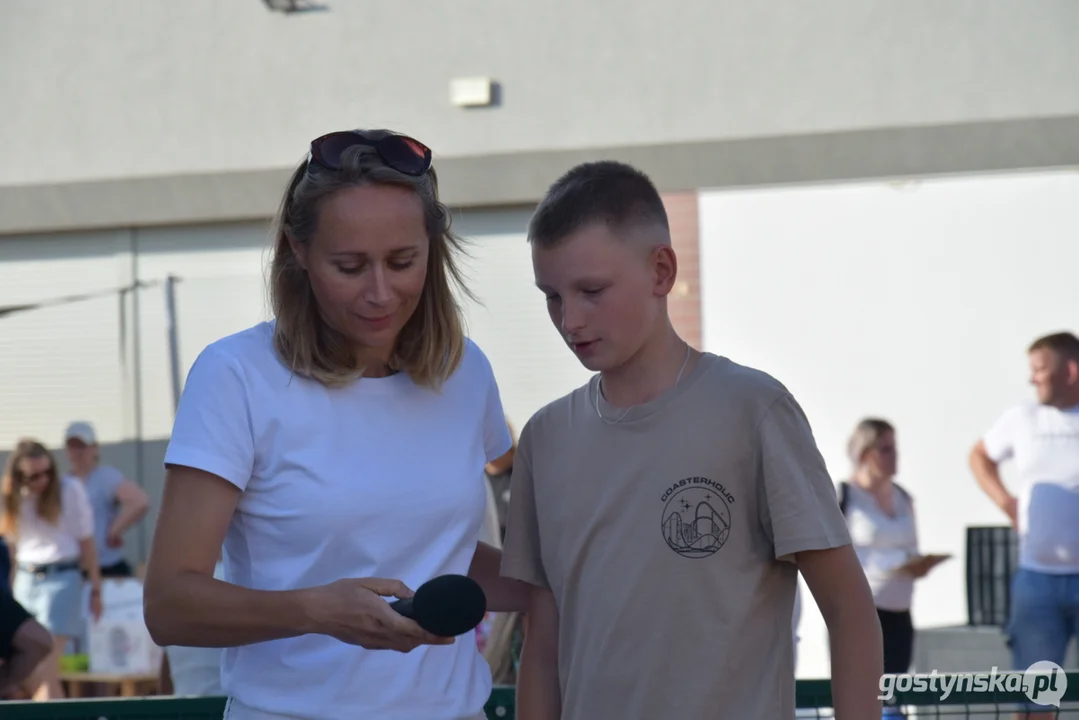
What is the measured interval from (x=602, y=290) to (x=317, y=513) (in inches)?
22.8

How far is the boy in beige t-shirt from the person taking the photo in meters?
1.99

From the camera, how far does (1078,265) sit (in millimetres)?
9297

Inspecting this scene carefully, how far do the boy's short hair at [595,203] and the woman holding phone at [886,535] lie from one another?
5.07 metres

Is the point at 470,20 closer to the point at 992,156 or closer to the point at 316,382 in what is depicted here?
the point at 992,156

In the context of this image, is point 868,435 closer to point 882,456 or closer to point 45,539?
point 882,456

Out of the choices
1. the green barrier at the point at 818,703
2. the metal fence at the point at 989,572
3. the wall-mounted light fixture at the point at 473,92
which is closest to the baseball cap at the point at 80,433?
the wall-mounted light fixture at the point at 473,92

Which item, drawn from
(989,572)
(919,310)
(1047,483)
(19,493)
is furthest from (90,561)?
(919,310)

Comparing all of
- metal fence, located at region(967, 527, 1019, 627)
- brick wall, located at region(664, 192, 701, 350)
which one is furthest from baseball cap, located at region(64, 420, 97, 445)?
metal fence, located at region(967, 527, 1019, 627)

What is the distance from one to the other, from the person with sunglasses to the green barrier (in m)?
0.99

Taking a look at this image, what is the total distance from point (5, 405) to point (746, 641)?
418 inches

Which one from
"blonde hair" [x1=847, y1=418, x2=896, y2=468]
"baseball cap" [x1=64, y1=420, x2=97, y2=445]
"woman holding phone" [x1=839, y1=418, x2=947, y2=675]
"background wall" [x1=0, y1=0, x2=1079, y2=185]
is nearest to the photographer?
"woman holding phone" [x1=839, y1=418, x2=947, y2=675]

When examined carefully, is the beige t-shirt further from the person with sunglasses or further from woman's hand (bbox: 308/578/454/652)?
woman's hand (bbox: 308/578/454/652)

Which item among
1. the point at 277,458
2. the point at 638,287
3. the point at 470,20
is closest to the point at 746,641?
the point at 638,287

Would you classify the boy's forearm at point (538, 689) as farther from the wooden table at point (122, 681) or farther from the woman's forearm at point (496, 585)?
the wooden table at point (122, 681)
